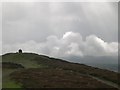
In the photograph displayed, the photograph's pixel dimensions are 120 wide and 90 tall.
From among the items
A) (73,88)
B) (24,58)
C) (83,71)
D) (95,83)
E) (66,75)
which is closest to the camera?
(73,88)

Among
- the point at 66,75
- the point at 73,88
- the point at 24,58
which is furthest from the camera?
the point at 24,58

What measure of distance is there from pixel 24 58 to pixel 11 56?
22.6ft

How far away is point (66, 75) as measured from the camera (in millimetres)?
65188

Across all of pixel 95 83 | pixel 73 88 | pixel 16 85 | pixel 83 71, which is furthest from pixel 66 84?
pixel 83 71

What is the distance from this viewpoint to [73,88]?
172ft

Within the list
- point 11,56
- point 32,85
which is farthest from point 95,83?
point 11,56

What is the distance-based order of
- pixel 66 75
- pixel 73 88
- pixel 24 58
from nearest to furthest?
1. pixel 73 88
2. pixel 66 75
3. pixel 24 58

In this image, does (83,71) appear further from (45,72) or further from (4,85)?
(4,85)

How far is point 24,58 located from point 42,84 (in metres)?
45.5

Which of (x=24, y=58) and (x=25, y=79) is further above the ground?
(x=24, y=58)

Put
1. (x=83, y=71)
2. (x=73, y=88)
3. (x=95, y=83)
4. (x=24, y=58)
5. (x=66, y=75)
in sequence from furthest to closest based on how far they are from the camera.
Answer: (x=24, y=58) → (x=83, y=71) → (x=66, y=75) → (x=95, y=83) → (x=73, y=88)

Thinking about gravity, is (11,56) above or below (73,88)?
above

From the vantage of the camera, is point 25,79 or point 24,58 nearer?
point 25,79

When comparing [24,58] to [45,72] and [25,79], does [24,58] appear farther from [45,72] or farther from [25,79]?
[25,79]
